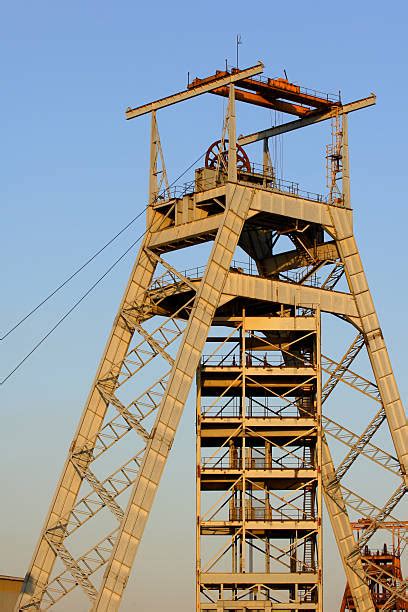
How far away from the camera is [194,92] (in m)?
63.3

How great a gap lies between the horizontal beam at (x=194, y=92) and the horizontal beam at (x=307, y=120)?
25.4 ft

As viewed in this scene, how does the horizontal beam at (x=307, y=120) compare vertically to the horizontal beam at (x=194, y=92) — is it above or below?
above

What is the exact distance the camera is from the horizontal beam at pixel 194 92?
6153cm

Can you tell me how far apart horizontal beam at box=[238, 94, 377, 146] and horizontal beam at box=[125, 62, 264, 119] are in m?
7.75

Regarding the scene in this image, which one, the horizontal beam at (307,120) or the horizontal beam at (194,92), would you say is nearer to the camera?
the horizontal beam at (194,92)

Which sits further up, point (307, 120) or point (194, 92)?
point (307, 120)

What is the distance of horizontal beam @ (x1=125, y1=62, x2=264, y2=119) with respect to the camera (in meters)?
61.5

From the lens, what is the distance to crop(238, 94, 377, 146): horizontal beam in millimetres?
67812

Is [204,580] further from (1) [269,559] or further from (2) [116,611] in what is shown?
(2) [116,611]

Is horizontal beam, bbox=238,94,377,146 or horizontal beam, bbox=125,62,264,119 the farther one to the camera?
horizontal beam, bbox=238,94,377,146

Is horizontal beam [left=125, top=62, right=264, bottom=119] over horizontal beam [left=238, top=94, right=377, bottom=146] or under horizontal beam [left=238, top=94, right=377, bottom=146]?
under

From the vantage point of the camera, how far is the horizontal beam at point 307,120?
67812 millimetres

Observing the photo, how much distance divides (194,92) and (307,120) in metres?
8.31

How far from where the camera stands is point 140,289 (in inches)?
2537
